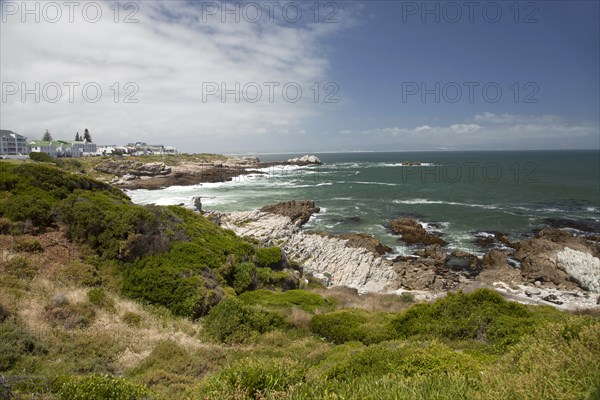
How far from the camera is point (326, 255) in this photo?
31.7m

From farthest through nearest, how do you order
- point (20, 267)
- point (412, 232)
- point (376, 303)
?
1. point (412, 232)
2. point (376, 303)
3. point (20, 267)

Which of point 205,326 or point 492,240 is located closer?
point 205,326

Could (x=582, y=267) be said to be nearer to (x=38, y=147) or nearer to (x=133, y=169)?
(x=133, y=169)

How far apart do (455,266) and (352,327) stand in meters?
21.8

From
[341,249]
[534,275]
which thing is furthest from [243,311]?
[534,275]

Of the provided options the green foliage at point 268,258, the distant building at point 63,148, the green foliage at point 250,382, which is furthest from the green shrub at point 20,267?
the distant building at point 63,148

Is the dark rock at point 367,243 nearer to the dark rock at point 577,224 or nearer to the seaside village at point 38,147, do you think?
the dark rock at point 577,224

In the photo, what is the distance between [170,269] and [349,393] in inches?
452

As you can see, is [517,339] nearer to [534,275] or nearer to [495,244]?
[534,275]

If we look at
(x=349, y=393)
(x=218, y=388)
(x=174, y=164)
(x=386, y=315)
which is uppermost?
(x=174, y=164)

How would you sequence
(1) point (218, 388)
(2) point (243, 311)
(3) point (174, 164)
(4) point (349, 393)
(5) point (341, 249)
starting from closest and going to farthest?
(4) point (349, 393)
(1) point (218, 388)
(2) point (243, 311)
(5) point (341, 249)
(3) point (174, 164)

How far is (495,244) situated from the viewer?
3484 cm

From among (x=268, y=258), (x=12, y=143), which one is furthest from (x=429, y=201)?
(x=12, y=143)

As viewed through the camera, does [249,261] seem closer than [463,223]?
Yes
